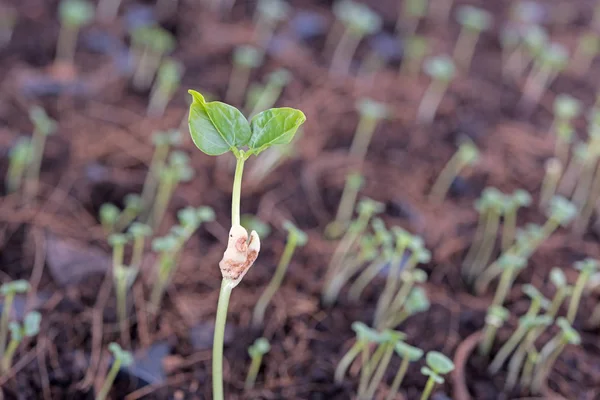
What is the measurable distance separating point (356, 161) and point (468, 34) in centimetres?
145

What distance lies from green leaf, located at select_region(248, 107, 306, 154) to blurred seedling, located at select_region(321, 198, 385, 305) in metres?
0.80

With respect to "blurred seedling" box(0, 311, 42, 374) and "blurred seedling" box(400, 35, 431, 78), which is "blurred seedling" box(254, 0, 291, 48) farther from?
"blurred seedling" box(0, 311, 42, 374)

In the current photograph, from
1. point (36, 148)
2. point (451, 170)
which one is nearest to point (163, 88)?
point (36, 148)

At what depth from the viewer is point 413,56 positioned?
3.15m

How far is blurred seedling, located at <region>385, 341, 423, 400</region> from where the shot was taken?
1.45m

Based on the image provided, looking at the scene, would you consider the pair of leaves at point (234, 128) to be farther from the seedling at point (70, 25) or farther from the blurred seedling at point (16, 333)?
the seedling at point (70, 25)

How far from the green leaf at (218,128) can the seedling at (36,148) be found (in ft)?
3.75

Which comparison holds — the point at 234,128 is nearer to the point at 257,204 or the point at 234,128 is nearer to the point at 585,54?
the point at 257,204

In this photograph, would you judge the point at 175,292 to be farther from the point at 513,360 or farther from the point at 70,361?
the point at 513,360

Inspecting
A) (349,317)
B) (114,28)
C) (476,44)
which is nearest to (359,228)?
(349,317)

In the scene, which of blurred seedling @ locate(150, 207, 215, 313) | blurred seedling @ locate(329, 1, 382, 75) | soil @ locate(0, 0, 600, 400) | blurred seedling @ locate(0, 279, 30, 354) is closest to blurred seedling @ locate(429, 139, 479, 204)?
soil @ locate(0, 0, 600, 400)

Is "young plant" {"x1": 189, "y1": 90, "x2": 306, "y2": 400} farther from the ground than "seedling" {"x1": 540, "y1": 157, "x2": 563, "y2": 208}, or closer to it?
farther from the ground

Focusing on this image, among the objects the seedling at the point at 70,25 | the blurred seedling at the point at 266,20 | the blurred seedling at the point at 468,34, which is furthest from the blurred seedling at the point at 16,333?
the blurred seedling at the point at 468,34

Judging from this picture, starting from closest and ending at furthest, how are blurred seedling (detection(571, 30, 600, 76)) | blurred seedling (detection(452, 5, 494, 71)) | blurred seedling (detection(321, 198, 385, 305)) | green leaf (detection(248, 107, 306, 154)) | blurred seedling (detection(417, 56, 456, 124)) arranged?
green leaf (detection(248, 107, 306, 154)), blurred seedling (detection(321, 198, 385, 305)), blurred seedling (detection(417, 56, 456, 124)), blurred seedling (detection(452, 5, 494, 71)), blurred seedling (detection(571, 30, 600, 76))
